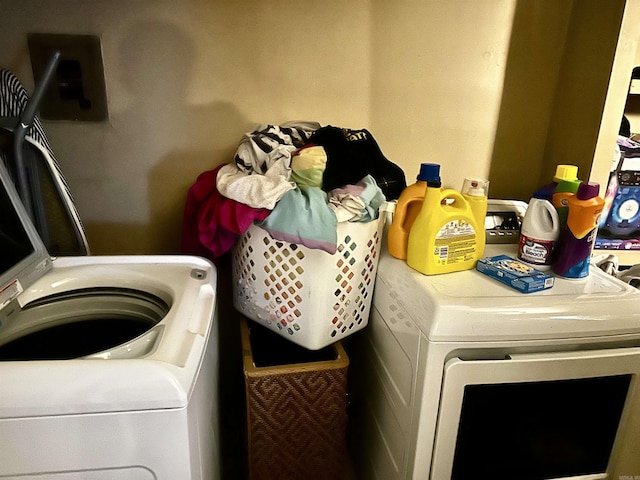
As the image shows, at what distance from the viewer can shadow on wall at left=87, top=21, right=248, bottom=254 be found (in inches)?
58.1

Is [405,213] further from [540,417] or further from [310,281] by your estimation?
[540,417]

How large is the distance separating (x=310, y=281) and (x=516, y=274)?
0.53 meters

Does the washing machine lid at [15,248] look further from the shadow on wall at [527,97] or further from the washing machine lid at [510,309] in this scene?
the shadow on wall at [527,97]

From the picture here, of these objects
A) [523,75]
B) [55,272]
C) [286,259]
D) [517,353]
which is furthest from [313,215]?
[523,75]

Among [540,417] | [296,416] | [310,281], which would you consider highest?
[310,281]

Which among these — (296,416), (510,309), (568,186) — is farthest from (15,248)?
(568,186)

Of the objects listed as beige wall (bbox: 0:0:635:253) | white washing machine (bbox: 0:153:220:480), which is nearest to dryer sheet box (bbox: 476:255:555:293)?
beige wall (bbox: 0:0:635:253)

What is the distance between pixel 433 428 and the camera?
111cm

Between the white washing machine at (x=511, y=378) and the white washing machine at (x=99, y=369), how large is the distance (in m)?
0.50

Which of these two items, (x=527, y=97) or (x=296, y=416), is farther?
(x=527, y=97)

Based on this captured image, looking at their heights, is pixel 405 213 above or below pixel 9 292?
above

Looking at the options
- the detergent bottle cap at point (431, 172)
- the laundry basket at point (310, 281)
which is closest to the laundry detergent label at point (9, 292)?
the laundry basket at point (310, 281)

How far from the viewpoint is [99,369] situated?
0.79m

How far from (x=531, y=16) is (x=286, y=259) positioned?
1.27 metres
